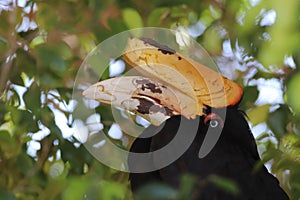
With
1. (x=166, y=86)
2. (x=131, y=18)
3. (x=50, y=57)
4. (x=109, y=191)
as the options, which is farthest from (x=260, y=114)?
(x=109, y=191)

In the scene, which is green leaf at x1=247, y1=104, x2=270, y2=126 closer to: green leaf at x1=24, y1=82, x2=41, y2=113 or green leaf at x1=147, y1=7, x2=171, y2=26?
green leaf at x1=147, y1=7, x2=171, y2=26

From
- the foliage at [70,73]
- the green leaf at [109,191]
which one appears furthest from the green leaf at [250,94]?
the green leaf at [109,191]

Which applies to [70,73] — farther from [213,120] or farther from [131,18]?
[213,120]

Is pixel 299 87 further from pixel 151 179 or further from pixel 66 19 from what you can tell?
pixel 66 19

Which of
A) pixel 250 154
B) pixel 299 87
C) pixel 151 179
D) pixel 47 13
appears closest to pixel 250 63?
pixel 250 154

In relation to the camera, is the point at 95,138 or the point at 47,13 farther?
the point at 95,138

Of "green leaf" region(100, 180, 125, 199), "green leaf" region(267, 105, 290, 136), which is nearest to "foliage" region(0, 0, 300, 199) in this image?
"green leaf" region(267, 105, 290, 136)
